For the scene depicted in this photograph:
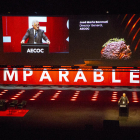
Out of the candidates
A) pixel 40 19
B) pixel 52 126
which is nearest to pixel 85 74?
pixel 40 19

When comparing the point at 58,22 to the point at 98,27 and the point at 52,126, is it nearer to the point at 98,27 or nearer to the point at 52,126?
the point at 98,27

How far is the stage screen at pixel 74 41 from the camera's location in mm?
15312

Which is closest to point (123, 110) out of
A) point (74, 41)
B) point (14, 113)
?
point (14, 113)

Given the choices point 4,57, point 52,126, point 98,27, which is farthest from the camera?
point 4,57

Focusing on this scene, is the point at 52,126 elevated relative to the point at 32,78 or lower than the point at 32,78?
lower

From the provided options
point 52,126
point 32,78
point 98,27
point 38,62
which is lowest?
point 52,126

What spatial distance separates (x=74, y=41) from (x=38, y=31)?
249cm

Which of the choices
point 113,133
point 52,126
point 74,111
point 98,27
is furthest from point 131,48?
point 113,133

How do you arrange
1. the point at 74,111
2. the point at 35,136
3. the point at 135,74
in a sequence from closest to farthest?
the point at 35,136 → the point at 74,111 → the point at 135,74

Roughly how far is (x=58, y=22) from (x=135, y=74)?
23.0 ft

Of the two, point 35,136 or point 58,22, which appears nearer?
point 35,136

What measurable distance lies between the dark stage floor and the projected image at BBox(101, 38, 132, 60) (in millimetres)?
2718

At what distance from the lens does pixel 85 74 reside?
→ 1866 centimetres

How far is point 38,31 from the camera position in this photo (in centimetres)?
Answer: 1599
